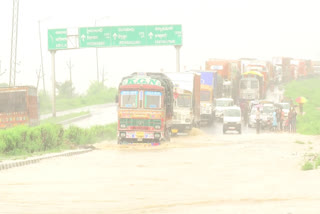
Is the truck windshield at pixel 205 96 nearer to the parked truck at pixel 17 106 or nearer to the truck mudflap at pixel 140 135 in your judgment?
the parked truck at pixel 17 106

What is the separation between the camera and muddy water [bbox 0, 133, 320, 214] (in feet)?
39.2

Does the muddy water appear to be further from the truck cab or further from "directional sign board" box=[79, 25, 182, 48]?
"directional sign board" box=[79, 25, 182, 48]

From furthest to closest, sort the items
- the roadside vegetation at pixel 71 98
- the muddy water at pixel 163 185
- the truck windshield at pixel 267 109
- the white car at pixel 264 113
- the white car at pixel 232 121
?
the roadside vegetation at pixel 71 98 < the truck windshield at pixel 267 109 < the white car at pixel 264 113 < the white car at pixel 232 121 < the muddy water at pixel 163 185

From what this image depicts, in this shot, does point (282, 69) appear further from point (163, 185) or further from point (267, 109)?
point (163, 185)

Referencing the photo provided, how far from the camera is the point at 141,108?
29.7 metres

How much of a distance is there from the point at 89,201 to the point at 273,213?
12.2 ft

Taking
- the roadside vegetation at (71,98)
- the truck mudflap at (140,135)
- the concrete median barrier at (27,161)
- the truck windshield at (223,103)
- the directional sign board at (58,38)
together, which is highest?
the directional sign board at (58,38)

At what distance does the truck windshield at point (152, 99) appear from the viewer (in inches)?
1169

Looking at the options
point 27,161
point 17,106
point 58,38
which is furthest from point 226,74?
point 27,161

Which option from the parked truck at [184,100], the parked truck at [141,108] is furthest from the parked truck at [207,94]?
the parked truck at [141,108]

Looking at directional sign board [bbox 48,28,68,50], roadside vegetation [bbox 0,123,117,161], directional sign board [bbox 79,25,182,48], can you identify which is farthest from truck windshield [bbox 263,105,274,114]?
roadside vegetation [bbox 0,123,117,161]

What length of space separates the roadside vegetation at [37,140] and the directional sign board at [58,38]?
79.7 feet

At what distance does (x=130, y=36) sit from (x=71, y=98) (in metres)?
49.8

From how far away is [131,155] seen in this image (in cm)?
2578
